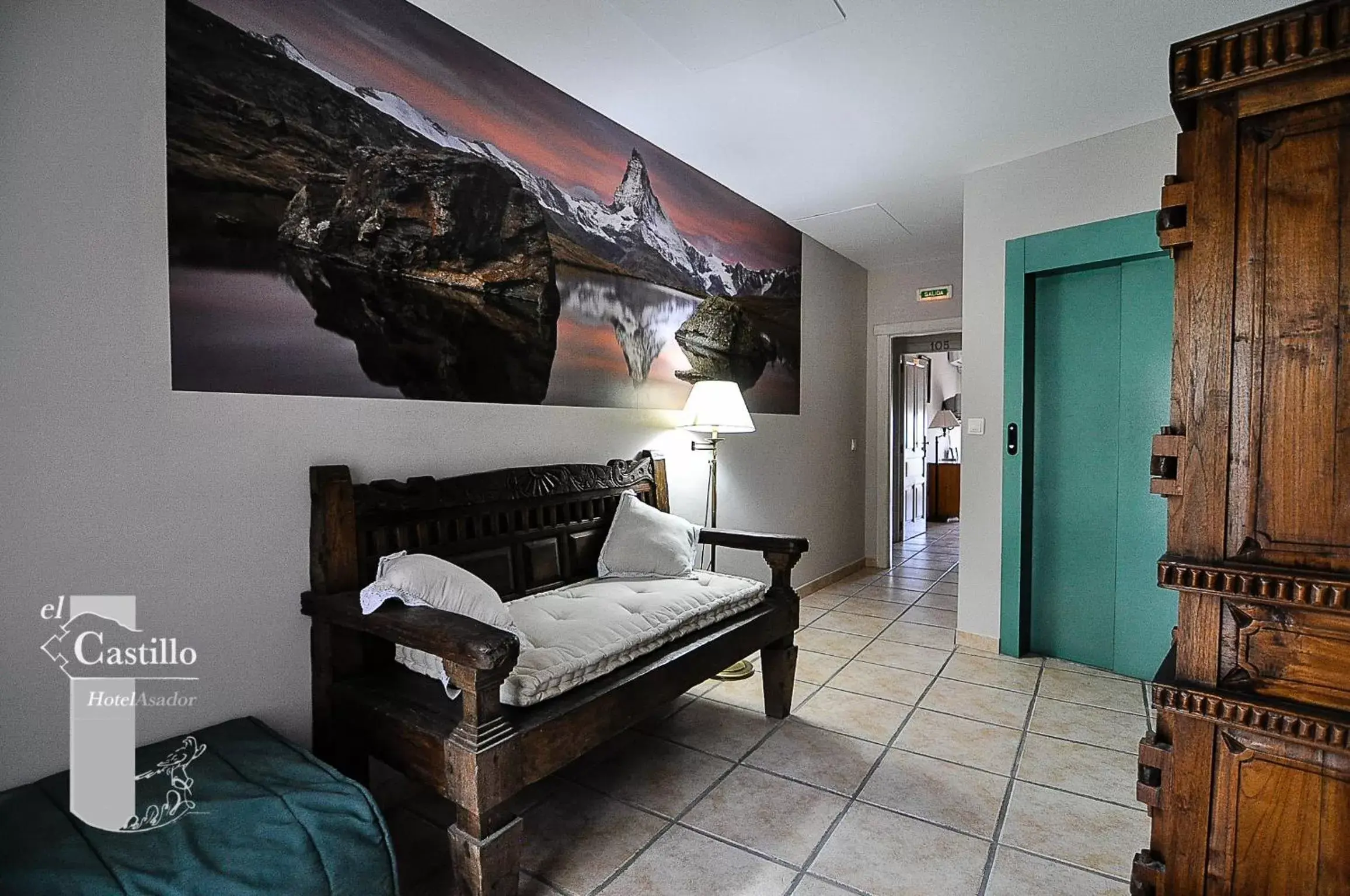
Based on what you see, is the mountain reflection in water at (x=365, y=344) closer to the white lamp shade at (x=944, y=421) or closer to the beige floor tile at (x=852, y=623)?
the beige floor tile at (x=852, y=623)

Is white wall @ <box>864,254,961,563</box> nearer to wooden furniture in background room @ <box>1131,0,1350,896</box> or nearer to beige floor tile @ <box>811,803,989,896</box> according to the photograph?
beige floor tile @ <box>811,803,989,896</box>

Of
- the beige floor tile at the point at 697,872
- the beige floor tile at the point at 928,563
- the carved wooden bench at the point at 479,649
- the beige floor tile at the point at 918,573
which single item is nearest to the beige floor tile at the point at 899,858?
the beige floor tile at the point at 697,872

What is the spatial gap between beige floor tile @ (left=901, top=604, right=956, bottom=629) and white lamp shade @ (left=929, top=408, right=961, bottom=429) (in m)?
5.69

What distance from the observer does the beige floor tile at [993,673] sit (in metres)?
3.21

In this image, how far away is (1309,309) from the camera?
0.92 metres

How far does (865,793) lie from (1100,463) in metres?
2.29

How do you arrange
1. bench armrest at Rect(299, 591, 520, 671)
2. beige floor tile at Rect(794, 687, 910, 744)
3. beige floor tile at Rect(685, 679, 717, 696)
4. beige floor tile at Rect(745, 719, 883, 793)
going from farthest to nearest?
beige floor tile at Rect(685, 679, 717, 696) < beige floor tile at Rect(794, 687, 910, 744) < beige floor tile at Rect(745, 719, 883, 793) < bench armrest at Rect(299, 591, 520, 671)

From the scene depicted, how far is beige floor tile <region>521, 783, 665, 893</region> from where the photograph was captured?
1.79 meters

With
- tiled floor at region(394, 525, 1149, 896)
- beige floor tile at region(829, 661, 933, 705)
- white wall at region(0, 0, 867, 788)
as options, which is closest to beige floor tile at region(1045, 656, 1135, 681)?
tiled floor at region(394, 525, 1149, 896)

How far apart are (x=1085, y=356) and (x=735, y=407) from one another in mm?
1906

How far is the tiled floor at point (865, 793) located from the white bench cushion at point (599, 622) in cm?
53

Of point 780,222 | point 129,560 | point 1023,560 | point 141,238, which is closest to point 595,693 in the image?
point 129,560

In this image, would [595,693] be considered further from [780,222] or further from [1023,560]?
[780,222]

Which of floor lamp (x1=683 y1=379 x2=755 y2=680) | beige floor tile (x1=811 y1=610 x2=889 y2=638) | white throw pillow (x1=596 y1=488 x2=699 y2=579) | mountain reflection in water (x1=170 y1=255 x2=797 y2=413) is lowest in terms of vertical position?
beige floor tile (x1=811 y1=610 x2=889 y2=638)
